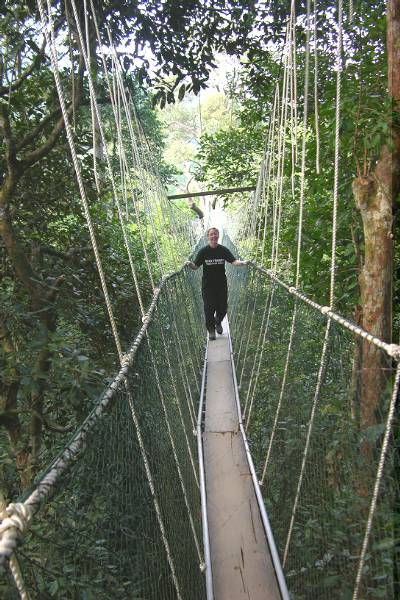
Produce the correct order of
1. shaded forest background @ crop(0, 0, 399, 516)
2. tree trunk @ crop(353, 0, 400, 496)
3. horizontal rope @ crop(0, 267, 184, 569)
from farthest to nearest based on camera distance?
1. shaded forest background @ crop(0, 0, 399, 516)
2. tree trunk @ crop(353, 0, 400, 496)
3. horizontal rope @ crop(0, 267, 184, 569)

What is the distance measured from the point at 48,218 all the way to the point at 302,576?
2.10m

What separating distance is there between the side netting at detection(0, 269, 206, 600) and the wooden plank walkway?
8cm

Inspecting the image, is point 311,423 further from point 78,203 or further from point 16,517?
point 78,203

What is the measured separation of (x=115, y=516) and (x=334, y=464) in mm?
484

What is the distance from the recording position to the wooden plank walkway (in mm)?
1582

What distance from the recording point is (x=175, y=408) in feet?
6.67

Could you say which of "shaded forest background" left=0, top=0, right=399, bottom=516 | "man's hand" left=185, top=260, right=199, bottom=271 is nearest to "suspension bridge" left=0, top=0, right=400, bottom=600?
"shaded forest background" left=0, top=0, right=399, bottom=516

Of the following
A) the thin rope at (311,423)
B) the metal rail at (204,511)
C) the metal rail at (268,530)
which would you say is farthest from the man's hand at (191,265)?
the thin rope at (311,423)

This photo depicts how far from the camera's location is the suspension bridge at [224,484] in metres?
0.89

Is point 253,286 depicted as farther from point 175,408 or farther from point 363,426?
point 363,426

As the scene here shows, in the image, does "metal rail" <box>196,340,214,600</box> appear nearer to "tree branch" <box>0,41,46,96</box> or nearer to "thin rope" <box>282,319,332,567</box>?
"thin rope" <box>282,319,332,567</box>

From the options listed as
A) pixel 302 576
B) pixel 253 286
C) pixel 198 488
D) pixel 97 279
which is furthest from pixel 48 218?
pixel 302 576

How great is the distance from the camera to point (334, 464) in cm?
117

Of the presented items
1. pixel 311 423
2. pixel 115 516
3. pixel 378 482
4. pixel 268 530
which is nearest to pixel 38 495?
pixel 115 516
